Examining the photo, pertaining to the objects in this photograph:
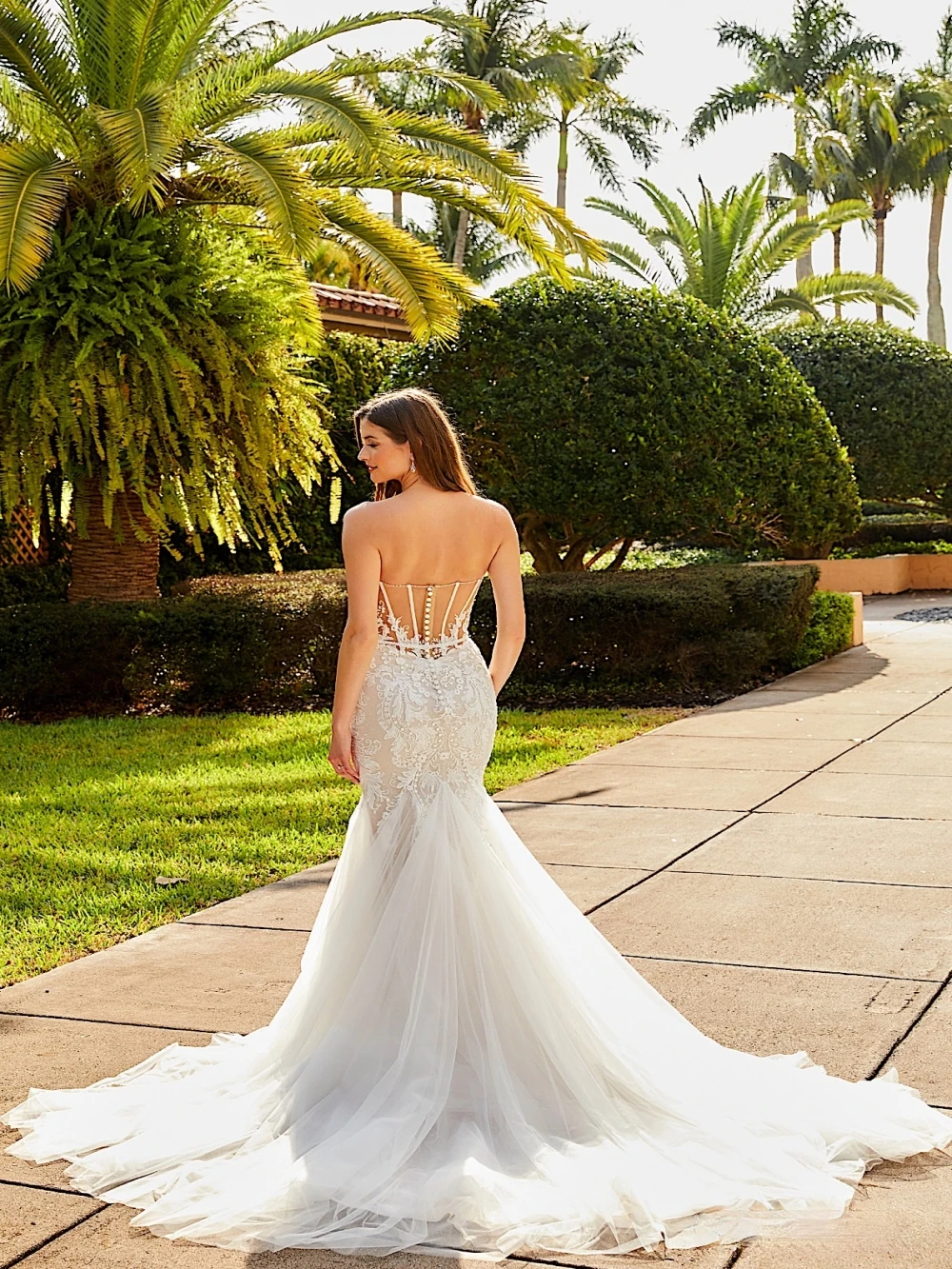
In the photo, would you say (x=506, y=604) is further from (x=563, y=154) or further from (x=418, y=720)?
(x=563, y=154)

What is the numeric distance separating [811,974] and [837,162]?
4478 centimetres

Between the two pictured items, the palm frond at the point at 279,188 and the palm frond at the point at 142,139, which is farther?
the palm frond at the point at 279,188

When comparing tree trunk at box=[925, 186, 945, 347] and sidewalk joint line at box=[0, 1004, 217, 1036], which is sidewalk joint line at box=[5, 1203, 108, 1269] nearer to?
sidewalk joint line at box=[0, 1004, 217, 1036]

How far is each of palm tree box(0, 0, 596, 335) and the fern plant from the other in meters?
0.34

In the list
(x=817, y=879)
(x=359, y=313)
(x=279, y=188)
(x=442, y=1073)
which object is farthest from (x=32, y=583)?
(x=442, y=1073)

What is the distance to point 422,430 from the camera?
390 cm

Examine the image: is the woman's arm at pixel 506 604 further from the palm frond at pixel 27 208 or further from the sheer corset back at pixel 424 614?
the palm frond at pixel 27 208

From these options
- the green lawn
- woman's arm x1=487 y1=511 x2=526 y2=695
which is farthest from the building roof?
woman's arm x1=487 y1=511 x2=526 y2=695

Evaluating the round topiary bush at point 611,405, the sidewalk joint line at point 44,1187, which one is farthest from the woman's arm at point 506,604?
the round topiary bush at point 611,405

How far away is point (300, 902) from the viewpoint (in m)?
6.00

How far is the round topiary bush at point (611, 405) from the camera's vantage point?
526 inches

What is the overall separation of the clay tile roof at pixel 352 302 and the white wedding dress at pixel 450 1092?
552 inches

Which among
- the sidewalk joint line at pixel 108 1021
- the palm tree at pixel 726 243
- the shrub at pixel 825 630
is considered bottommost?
the sidewalk joint line at pixel 108 1021

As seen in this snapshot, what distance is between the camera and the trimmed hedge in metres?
11.5
